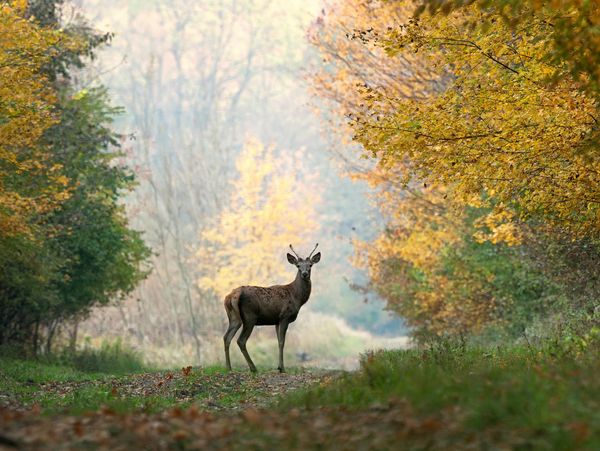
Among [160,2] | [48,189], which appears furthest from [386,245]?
[160,2]

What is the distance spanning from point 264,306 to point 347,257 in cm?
1240

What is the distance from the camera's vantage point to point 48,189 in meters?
20.1

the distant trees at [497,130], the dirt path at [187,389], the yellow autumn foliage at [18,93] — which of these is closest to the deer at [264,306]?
the dirt path at [187,389]

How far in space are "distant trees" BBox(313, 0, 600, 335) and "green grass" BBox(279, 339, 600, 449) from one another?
296cm

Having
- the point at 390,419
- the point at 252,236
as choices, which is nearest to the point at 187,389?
the point at 390,419

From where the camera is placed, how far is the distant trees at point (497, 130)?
11.7m

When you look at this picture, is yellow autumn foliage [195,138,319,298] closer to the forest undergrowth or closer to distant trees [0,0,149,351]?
distant trees [0,0,149,351]

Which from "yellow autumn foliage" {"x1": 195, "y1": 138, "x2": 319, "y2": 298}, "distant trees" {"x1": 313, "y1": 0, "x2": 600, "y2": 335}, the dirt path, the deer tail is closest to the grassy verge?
the dirt path

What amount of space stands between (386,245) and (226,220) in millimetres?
14087

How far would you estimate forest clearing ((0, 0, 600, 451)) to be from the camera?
7605 mm

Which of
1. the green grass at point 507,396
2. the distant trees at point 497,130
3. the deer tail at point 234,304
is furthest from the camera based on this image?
the deer tail at point 234,304

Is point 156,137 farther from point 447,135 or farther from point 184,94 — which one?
point 447,135

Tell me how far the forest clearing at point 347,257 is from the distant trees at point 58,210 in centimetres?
8

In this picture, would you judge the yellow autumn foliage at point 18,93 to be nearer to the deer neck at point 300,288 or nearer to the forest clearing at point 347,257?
the forest clearing at point 347,257
